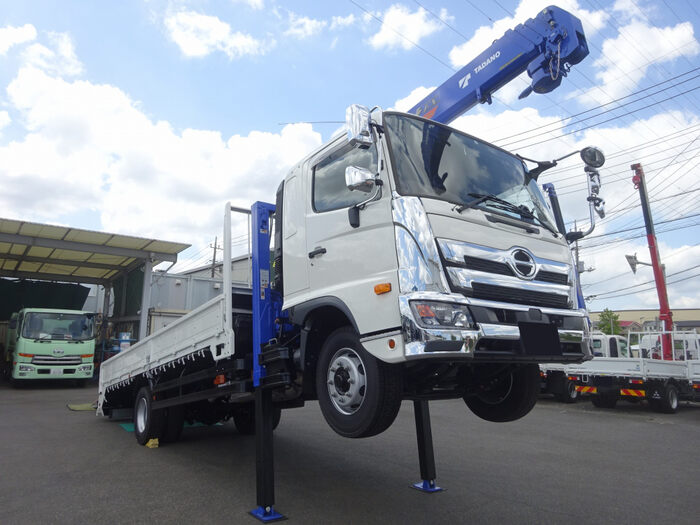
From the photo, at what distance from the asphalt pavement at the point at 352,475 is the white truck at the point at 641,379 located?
2.56 meters

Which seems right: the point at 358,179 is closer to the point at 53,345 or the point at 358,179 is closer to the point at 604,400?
the point at 604,400

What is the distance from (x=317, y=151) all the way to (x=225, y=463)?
3896 millimetres

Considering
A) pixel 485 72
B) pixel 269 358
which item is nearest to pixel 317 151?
pixel 269 358

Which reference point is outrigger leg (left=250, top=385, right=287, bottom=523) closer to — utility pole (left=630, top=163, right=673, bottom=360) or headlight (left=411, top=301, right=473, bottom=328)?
headlight (left=411, top=301, right=473, bottom=328)

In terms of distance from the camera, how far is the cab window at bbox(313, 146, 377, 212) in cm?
368

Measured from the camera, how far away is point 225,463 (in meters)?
5.97

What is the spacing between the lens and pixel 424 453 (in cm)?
496

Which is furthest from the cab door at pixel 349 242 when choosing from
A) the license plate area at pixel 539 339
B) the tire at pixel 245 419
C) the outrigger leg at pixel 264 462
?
the tire at pixel 245 419

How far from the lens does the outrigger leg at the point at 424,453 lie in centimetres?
492

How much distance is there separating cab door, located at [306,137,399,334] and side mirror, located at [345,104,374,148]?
24 centimetres

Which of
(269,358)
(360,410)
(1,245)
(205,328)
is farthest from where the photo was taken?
(1,245)

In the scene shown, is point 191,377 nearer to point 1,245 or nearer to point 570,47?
point 570,47

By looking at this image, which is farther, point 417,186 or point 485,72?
point 485,72

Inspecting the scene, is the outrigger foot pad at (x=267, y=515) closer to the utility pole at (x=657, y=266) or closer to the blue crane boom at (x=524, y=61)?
the blue crane boom at (x=524, y=61)
